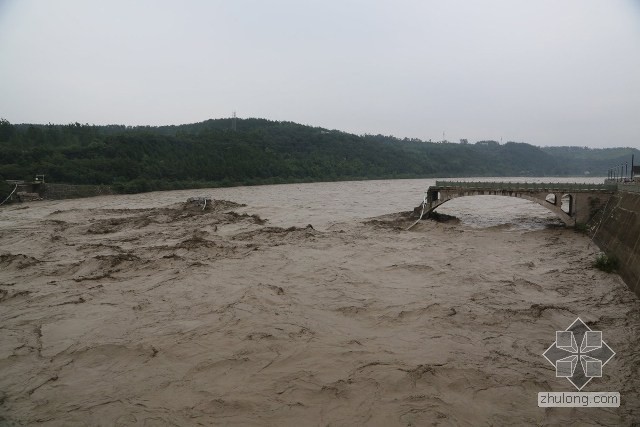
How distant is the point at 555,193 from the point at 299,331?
2952cm

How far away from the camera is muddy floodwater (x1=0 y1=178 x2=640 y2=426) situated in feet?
30.0

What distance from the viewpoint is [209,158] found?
319 ft

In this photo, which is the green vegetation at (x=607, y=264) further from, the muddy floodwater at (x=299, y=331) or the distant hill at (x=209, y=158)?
the distant hill at (x=209, y=158)

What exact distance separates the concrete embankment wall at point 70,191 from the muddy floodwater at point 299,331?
38764mm

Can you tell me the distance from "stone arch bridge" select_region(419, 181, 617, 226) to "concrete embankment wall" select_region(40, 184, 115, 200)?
53.2 metres

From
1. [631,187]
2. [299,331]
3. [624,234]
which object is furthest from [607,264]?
[299,331]

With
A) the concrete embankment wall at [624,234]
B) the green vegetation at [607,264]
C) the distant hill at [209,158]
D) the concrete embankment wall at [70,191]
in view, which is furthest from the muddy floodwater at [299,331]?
the distant hill at [209,158]

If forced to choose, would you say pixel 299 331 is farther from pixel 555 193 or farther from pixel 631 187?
pixel 555 193

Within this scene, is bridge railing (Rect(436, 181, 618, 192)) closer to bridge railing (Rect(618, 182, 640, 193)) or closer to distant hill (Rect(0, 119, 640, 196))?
bridge railing (Rect(618, 182, 640, 193))

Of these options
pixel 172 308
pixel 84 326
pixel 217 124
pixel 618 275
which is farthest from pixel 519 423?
pixel 217 124

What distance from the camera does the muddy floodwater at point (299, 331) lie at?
30.0ft

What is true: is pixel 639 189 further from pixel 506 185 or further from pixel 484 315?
pixel 484 315

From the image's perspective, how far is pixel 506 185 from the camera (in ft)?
123

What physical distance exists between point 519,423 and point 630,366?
478 centimetres
